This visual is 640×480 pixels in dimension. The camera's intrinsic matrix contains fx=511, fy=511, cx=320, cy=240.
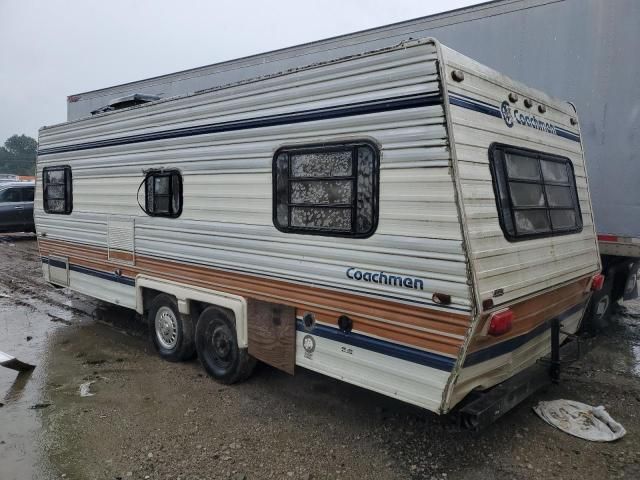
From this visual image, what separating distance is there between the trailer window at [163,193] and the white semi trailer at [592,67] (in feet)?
5.23

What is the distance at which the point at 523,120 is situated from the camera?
3926 mm

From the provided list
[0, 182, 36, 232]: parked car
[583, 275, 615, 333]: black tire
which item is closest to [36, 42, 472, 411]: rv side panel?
[583, 275, 615, 333]: black tire

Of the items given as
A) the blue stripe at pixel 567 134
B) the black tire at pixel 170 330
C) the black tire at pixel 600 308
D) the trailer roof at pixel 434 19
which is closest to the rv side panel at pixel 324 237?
the black tire at pixel 170 330

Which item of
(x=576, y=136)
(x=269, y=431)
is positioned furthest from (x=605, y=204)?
(x=269, y=431)

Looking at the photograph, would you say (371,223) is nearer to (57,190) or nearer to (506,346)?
(506,346)

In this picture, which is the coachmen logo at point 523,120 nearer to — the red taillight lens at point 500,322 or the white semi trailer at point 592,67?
the red taillight lens at point 500,322

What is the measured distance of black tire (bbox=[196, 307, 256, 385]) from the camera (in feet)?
15.5

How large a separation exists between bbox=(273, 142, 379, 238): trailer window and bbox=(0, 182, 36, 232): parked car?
13.9m

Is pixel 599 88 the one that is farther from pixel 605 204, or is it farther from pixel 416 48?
pixel 416 48

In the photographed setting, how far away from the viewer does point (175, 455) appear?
3699 millimetres

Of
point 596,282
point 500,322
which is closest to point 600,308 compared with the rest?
point 596,282

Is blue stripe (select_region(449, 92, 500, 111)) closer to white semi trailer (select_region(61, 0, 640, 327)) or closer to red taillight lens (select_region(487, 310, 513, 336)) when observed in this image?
red taillight lens (select_region(487, 310, 513, 336))

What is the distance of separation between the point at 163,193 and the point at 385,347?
3032 millimetres

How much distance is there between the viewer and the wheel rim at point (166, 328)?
5.45 metres
